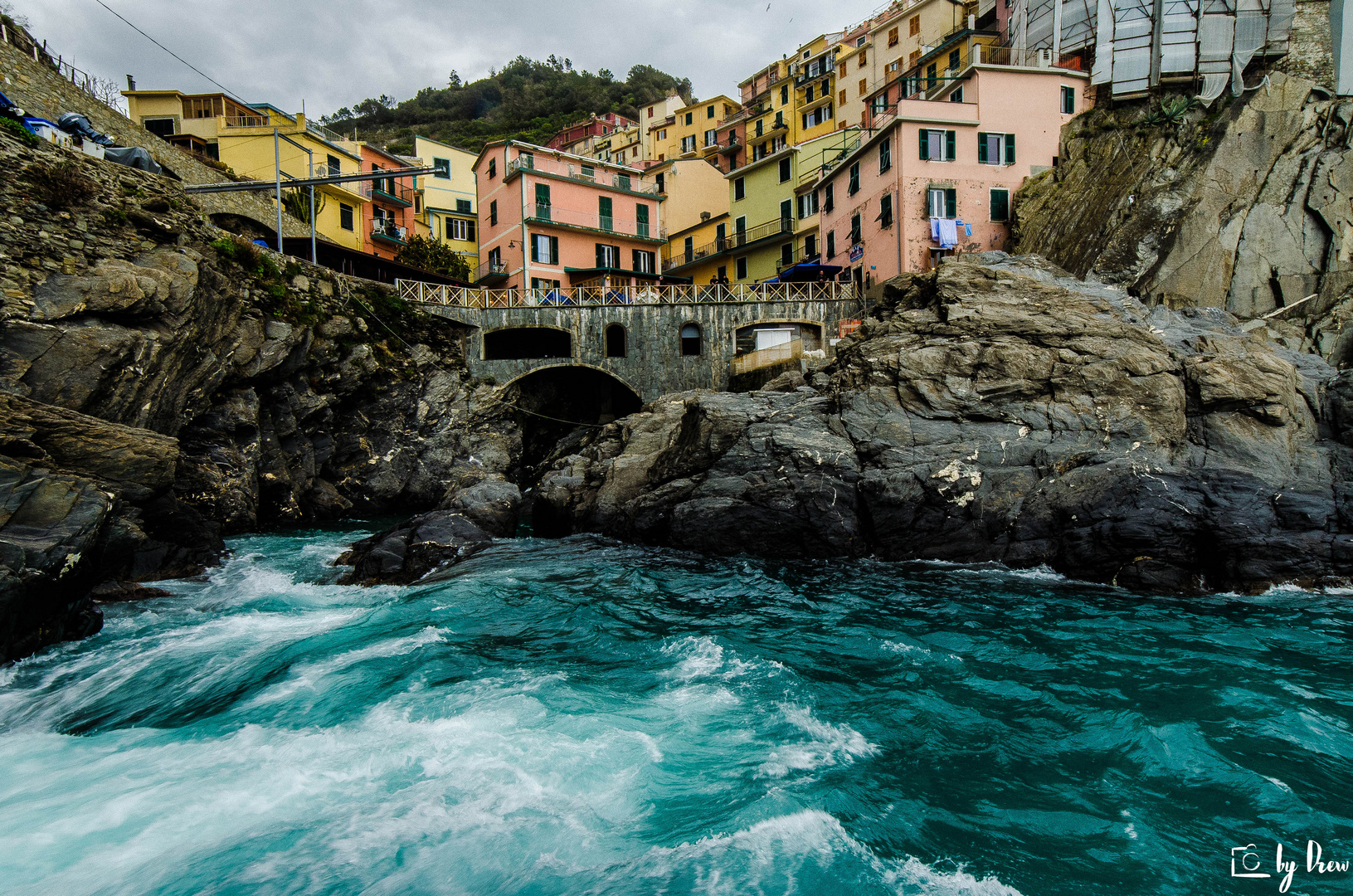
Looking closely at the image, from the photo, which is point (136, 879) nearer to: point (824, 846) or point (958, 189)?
point (824, 846)

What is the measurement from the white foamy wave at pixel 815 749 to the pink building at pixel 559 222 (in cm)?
3624

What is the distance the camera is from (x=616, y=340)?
1374 inches

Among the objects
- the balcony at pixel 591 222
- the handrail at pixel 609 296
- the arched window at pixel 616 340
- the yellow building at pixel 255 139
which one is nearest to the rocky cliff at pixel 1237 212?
the handrail at pixel 609 296

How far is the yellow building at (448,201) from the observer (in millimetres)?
49875

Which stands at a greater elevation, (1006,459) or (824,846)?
(1006,459)

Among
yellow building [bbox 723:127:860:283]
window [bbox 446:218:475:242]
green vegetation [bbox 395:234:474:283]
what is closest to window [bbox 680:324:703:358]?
yellow building [bbox 723:127:860:283]

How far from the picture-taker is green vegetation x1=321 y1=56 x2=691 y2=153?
8331cm

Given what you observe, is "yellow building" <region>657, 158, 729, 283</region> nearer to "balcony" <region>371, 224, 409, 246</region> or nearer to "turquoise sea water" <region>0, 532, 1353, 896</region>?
"balcony" <region>371, 224, 409, 246</region>

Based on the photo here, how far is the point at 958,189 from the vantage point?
3088 cm

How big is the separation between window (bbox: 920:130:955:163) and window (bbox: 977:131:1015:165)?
1.22 metres

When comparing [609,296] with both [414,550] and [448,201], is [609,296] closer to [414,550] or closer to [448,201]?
[414,550]

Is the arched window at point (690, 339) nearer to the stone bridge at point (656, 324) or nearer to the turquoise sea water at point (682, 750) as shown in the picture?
the stone bridge at point (656, 324)

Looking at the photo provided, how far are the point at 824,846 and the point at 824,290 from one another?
29.4 metres

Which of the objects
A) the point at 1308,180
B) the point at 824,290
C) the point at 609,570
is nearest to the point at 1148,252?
the point at 1308,180
